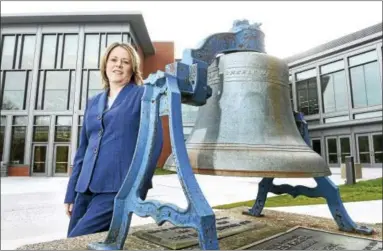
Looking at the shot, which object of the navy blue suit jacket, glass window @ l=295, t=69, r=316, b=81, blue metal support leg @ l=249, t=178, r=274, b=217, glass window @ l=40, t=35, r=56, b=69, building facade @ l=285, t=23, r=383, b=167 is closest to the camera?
the navy blue suit jacket

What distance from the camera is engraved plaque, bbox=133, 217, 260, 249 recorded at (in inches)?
68.3

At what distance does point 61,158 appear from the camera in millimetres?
14062

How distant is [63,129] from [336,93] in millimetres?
14503

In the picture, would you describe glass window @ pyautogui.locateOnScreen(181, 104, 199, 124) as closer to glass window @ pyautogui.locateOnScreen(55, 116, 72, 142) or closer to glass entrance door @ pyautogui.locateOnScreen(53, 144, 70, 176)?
glass window @ pyautogui.locateOnScreen(55, 116, 72, 142)

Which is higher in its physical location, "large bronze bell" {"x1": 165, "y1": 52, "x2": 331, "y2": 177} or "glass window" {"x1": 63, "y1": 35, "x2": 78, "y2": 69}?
"glass window" {"x1": 63, "y1": 35, "x2": 78, "y2": 69}

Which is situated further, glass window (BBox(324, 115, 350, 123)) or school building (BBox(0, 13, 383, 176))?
glass window (BBox(324, 115, 350, 123))

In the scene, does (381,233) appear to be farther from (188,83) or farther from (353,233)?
(188,83)

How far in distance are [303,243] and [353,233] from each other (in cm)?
56

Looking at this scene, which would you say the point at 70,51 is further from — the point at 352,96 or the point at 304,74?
the point at 352,96

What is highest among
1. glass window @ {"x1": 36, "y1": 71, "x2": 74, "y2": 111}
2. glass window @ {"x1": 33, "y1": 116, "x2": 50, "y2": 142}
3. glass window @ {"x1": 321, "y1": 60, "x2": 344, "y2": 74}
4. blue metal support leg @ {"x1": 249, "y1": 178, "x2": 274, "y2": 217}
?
glass window @ {"x1": 321, "y1": 60, "x2": 344, "y2": 74}

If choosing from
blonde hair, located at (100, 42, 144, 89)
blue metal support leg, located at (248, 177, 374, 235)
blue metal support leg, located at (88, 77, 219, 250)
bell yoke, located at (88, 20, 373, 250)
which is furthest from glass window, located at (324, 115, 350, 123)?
blue metal support leg, located at (88, 77, 219, 250)

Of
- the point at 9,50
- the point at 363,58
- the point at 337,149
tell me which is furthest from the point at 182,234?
the point at 363,58

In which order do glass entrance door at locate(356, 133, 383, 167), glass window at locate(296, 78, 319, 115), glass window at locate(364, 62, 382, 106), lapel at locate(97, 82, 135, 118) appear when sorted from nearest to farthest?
lapel at locate(97, 82, 135, 118)
glass window at locate(296, 78, 319, 115)
glass entrance door at locate(356, 133, 383, 167)
glass window at locate(364, 62, 382, 106)

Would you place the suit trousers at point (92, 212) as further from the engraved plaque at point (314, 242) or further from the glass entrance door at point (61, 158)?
the glass entrance door at point (61, 158)
